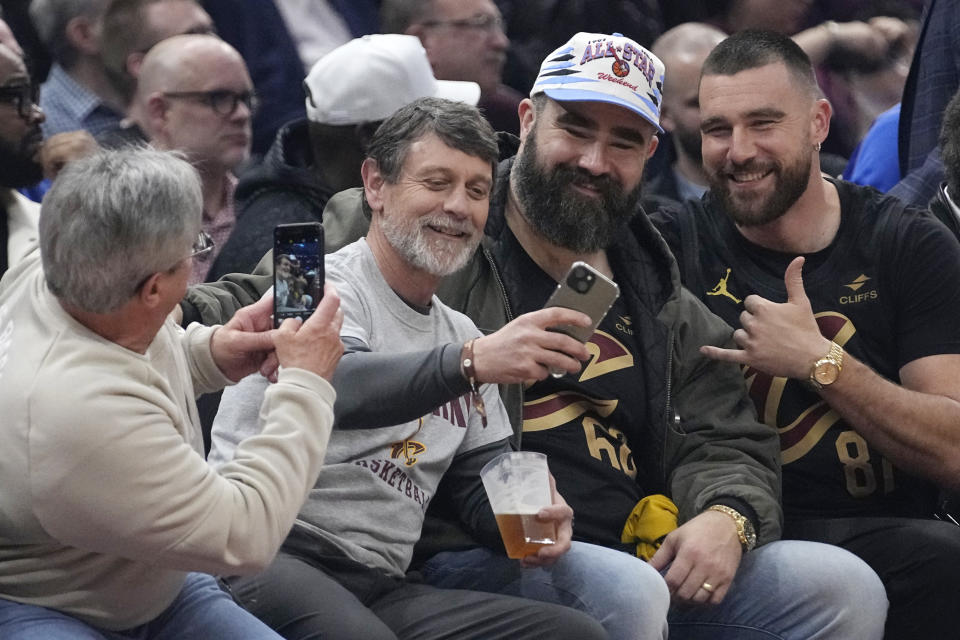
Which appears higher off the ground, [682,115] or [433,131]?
[433,131]

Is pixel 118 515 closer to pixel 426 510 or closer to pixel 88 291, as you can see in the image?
pixel 88 291

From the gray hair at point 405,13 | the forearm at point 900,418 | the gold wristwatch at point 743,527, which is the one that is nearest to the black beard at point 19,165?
the gray hair at point 405,13

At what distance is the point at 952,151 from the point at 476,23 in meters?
1.69

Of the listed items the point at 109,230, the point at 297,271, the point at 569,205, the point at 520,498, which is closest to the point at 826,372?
the point at 569,205

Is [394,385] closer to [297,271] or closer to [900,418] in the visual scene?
[297,271]

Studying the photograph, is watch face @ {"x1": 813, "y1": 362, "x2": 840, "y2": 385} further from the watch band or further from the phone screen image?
the phone screen image

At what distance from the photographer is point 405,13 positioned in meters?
4.62

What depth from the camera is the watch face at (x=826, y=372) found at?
10.3 feet

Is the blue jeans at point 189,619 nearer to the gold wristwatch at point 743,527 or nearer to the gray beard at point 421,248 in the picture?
the gray beard at point 421,248

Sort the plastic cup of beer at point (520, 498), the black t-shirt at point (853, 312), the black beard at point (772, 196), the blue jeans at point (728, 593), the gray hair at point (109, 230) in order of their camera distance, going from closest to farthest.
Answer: the gray hair at point (109, 230)
the plastic cup of beer at point (520, 498)
the blue jeans at point (728, 593)
the black t-shirt at point (853, 312)
the black beard at point (772, 196)

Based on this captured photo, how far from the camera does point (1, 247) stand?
3.48 metres

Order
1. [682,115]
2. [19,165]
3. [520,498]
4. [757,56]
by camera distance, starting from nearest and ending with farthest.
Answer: [520,498], [757,56], [19,165], [682,115]

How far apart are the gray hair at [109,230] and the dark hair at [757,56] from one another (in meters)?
1.85

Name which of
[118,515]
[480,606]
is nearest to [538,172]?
[480,606]
